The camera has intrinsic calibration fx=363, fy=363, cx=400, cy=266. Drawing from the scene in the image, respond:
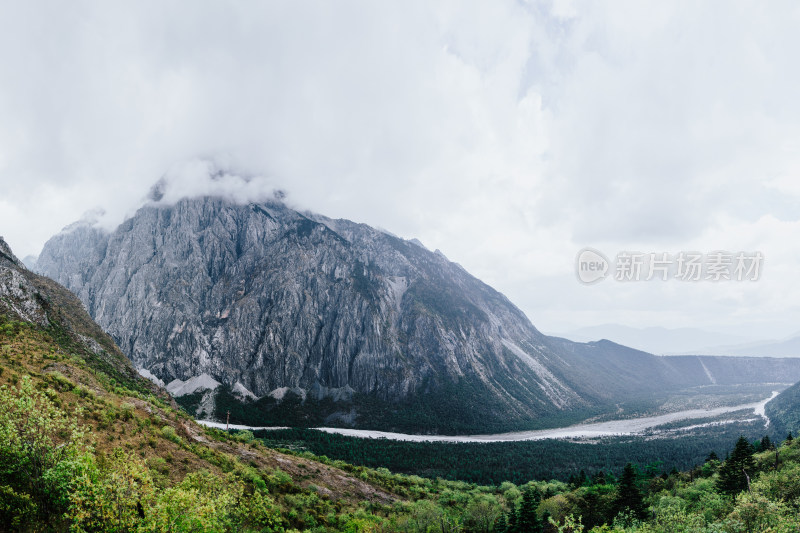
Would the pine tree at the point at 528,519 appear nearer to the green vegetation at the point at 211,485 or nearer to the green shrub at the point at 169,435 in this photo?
the green vegetation at the point at 211,485

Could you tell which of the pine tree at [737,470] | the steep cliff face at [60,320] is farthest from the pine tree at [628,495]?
the steep cliff face at [60,320]

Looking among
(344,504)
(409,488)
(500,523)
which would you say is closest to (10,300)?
(344,504)

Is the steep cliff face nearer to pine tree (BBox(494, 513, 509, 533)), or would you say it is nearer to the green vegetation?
the green vegetation

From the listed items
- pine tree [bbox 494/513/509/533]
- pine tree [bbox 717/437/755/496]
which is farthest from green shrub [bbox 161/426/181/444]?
pine tree [bbox 717/437/755/496]

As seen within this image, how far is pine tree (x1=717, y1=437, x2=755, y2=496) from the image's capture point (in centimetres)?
6016

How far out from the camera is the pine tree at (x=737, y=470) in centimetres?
6016

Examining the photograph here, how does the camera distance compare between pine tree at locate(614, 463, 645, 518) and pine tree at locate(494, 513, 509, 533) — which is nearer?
pine tree at locate(494, 513, 509, 533)

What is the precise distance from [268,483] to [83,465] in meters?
40.7

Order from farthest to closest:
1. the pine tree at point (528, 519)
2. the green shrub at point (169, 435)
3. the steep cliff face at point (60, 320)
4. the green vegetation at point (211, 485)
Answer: the steep cliff face at point (60, 320) → the pine tree at point (528, 519) → the green shrub at point (169, 435) → the green vegetation at point (211, 485)

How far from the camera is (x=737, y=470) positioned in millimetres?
62000

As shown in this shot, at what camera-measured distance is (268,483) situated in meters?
54.3

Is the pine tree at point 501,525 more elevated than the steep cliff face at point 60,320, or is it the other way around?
the steep cliff face at point 60,320

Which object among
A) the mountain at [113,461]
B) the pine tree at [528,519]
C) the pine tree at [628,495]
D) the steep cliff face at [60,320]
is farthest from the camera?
the steep cliff face at [60,320]

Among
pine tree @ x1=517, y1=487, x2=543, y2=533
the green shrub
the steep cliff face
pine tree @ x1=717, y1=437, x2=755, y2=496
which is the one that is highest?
the steep cliff face
